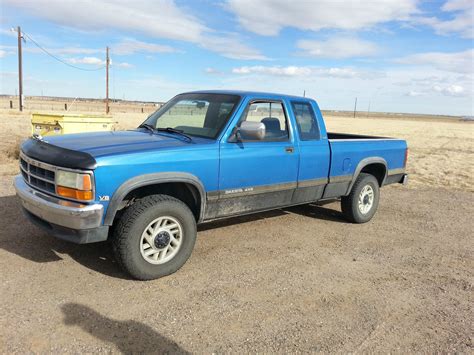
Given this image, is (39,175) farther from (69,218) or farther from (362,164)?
(362,164)

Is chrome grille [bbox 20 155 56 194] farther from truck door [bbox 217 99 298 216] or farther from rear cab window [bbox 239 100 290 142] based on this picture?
rear cab window [bbox 239 100 290 142]

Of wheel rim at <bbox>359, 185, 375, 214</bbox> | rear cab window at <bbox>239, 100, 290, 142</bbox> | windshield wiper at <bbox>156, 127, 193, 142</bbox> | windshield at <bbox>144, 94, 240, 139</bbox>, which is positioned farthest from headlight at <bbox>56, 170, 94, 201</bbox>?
wheel rim at <bbox>359, 185, 375, 214</bbox>

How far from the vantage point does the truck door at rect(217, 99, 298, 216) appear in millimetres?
4629

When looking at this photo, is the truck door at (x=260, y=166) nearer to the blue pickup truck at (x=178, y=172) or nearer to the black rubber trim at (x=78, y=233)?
the blue pickup truck at (x=178, y=172)

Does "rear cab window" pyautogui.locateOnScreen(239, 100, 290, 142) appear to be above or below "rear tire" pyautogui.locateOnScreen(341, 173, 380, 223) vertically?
above

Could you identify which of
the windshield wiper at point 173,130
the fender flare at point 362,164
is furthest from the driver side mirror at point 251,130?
the fender flare at point 362,164

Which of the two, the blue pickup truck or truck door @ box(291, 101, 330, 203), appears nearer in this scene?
the blue pickup truck

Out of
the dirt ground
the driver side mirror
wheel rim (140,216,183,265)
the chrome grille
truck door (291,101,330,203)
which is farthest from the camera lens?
truck door (291,101,330,203)

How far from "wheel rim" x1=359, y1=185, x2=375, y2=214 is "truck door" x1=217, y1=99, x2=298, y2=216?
1.73m

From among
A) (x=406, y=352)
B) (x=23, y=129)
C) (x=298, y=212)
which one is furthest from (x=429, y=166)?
(x=23, y=129)

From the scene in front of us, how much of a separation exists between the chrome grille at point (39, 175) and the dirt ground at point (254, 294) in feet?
2.94

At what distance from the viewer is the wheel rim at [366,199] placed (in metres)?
6.60

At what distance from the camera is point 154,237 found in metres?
4.10

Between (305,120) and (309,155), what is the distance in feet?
1.70
